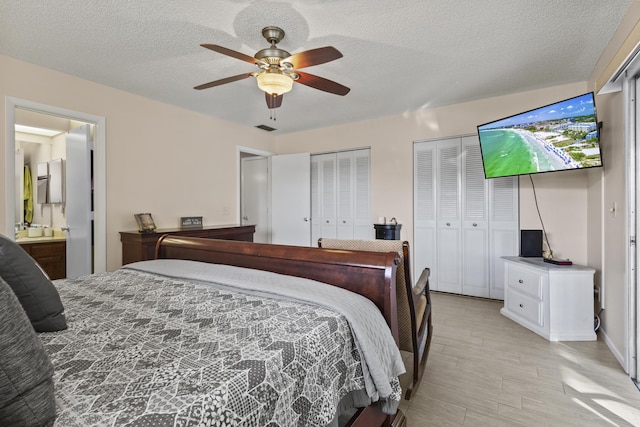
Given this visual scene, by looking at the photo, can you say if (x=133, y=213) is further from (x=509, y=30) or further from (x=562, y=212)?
(x=562, y=212)

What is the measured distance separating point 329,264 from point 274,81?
1.42m

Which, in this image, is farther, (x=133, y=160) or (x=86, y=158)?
(x=133, y=160)

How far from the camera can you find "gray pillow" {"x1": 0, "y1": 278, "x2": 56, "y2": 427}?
0.60 meters

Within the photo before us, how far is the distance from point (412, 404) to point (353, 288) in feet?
2.91

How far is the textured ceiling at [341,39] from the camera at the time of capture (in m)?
2.09

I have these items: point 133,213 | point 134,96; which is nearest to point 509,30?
point 134,96

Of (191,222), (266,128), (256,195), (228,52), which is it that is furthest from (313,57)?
(256,195)

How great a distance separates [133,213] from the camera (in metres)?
3.57

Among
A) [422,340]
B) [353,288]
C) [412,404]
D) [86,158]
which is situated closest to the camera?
[353,288]

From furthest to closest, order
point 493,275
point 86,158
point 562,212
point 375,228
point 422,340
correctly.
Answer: point 375,228 < point 493,275 < point 562,212 < point 86,158 < point 422,340

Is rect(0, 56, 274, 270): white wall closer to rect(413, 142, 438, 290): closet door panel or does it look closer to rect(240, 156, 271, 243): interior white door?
rect(240, 156, 271, 243): interior white door

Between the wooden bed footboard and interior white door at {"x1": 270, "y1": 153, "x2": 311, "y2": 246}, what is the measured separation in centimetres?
299

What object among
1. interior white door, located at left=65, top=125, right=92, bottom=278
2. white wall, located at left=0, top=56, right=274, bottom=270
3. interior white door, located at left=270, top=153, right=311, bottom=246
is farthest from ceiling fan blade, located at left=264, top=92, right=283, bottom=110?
interior white door, located at left=270, top=153, right=311, bottom=246

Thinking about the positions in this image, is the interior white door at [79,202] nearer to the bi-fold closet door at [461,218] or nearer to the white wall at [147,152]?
the white wall at [147,152]
